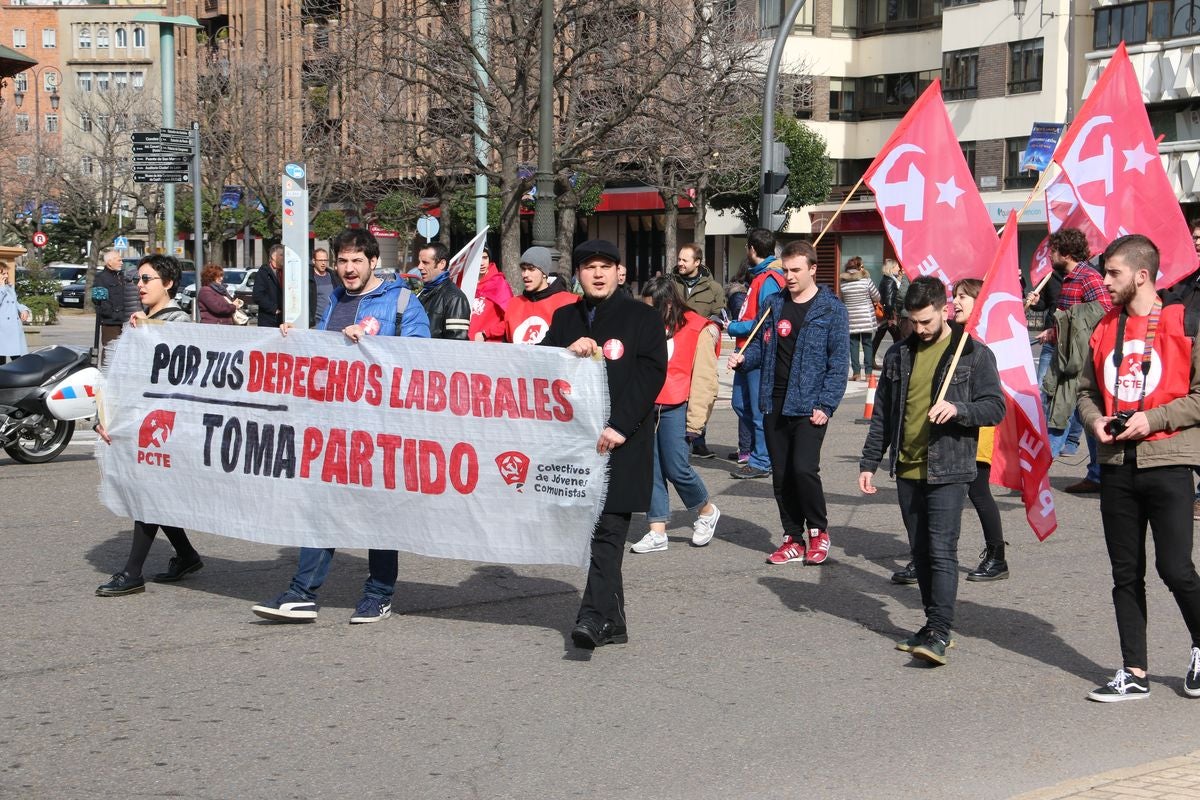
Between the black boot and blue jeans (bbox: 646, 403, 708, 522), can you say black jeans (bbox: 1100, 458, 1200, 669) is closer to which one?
the black boot

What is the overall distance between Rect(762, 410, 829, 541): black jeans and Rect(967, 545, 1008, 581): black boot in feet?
2.93

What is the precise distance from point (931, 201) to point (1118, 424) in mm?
3587

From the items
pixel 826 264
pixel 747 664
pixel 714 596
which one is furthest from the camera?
pixel 826 264

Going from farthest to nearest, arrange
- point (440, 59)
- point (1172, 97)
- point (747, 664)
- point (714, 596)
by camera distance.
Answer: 1. point (1172, 97)
2. point (440, 59)
3. point (714, 596)
4. point (747, 664)

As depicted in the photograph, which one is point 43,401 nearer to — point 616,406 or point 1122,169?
point 616,406

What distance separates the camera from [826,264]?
53375 millimetres

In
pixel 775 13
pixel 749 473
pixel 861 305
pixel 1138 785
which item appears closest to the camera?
pixel 1138 785

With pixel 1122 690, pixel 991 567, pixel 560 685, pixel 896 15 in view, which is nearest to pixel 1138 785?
pixel 1122 690

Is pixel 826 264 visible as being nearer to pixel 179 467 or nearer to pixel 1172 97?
pixel 1172 97

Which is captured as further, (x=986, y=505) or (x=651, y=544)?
(x=651, y=544)

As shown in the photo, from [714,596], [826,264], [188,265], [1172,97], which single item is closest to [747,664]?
[714,596]

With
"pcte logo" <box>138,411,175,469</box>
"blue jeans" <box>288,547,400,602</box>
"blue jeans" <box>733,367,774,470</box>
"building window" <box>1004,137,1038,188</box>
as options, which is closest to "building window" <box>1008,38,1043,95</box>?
"building window" <box>1004,137,1038,188</box>

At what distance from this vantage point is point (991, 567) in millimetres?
8305

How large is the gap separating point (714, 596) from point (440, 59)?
56.9 ft
